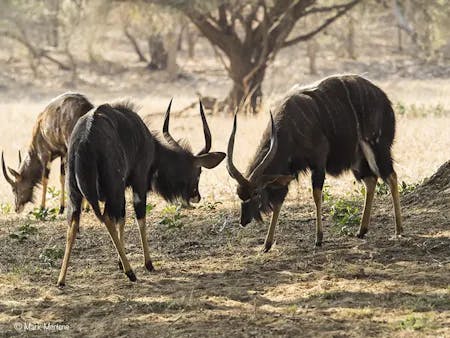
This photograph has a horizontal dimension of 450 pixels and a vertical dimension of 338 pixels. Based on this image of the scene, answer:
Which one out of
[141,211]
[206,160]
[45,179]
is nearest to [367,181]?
[206,160]

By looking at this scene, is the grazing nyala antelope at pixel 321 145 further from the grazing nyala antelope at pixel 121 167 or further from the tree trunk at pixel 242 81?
the tree trunk at pixel 242 81

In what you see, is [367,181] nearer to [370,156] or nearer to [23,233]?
[370,156]

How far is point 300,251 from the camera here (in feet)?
21.5

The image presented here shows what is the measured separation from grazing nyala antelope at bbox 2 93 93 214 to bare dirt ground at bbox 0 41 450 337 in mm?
650

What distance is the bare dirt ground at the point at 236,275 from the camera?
4723 millimetres

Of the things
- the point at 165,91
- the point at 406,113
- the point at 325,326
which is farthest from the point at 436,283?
the point at 165,91

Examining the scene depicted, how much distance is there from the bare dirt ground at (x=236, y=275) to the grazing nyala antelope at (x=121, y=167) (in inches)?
16.0

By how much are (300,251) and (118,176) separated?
1.72 m

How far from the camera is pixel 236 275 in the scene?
594cm

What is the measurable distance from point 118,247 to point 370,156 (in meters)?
2.41

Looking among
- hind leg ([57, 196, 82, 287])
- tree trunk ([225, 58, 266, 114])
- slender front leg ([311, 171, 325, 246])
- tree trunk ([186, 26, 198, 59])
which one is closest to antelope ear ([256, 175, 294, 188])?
slender front leg ([311, 171, 325, 246])

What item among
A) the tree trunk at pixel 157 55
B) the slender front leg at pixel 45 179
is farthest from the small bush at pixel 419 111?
the tree trunk at pixel 157 55

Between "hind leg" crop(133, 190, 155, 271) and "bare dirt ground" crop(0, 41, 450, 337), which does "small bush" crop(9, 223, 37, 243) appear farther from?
"hind leg" crop(133, 190, 155, 271)

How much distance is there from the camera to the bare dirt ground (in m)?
4.72
